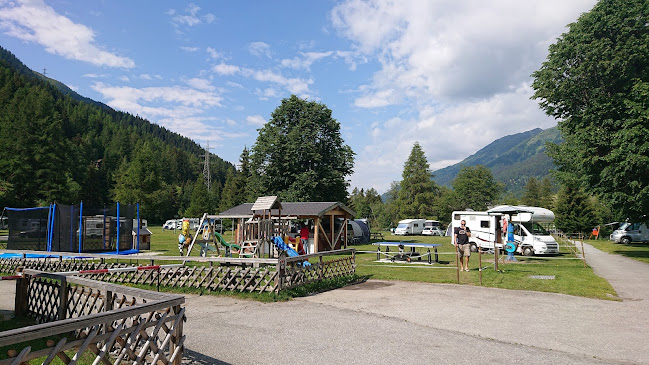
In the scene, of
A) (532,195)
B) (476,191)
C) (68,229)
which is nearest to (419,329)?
(68,229)

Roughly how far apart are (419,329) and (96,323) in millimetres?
5647

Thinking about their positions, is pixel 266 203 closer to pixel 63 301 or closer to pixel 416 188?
pixel 63 301

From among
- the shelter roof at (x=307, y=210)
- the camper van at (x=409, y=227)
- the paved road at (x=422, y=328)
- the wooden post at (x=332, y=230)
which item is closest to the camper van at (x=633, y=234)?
the camper van at (x=409, y=227)

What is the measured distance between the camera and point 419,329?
7.50 metres

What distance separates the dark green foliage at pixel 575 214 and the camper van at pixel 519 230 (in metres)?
26.3

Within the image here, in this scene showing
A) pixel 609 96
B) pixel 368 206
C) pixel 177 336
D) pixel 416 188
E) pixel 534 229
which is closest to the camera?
pixel 177 336

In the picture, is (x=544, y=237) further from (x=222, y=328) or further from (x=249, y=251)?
(x=222, y=328)

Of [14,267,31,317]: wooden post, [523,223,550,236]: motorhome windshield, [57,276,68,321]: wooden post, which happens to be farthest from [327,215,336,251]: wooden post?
[57,276,68,321]: wooden post

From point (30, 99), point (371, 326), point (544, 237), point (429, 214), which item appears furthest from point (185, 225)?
point (429, 214)

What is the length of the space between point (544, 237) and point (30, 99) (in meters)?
53.8

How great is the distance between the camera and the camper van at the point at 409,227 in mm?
54781

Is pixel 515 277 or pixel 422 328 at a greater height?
pixel 422 328

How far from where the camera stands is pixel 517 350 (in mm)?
6297

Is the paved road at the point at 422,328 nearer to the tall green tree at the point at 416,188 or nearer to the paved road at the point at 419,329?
the paved road at the point at 419,329
